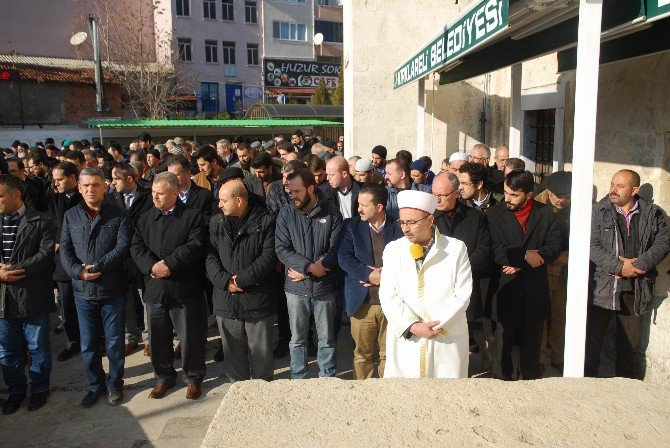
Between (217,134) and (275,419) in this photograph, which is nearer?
(275,419)

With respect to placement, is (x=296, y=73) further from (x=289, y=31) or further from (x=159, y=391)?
(x=159, y=391)

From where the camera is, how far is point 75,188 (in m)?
5.87

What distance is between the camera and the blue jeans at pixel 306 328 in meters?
4.54

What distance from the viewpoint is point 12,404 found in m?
4.61

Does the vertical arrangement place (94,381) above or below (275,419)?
below

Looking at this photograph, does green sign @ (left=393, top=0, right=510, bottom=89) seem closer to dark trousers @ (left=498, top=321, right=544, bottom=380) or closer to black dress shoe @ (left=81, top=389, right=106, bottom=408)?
dark trousers @ (left=498, top=321, right=544, bottom=380)

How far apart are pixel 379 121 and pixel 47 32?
1256 inches

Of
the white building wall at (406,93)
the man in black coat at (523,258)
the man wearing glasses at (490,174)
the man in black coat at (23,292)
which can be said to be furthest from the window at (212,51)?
the man in black coat at (523,258)

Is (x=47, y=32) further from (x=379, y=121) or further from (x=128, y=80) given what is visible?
(x=379, y=121)

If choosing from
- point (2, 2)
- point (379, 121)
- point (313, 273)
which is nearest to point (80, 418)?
point (313, 273)

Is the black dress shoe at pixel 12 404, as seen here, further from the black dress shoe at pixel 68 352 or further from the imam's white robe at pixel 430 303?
the imam's white robe at pixel 430 303

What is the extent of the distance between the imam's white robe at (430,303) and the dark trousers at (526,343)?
121cm

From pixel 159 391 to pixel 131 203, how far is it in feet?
6.44

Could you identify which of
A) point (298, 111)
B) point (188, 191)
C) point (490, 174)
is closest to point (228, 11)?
point (298, 111)
